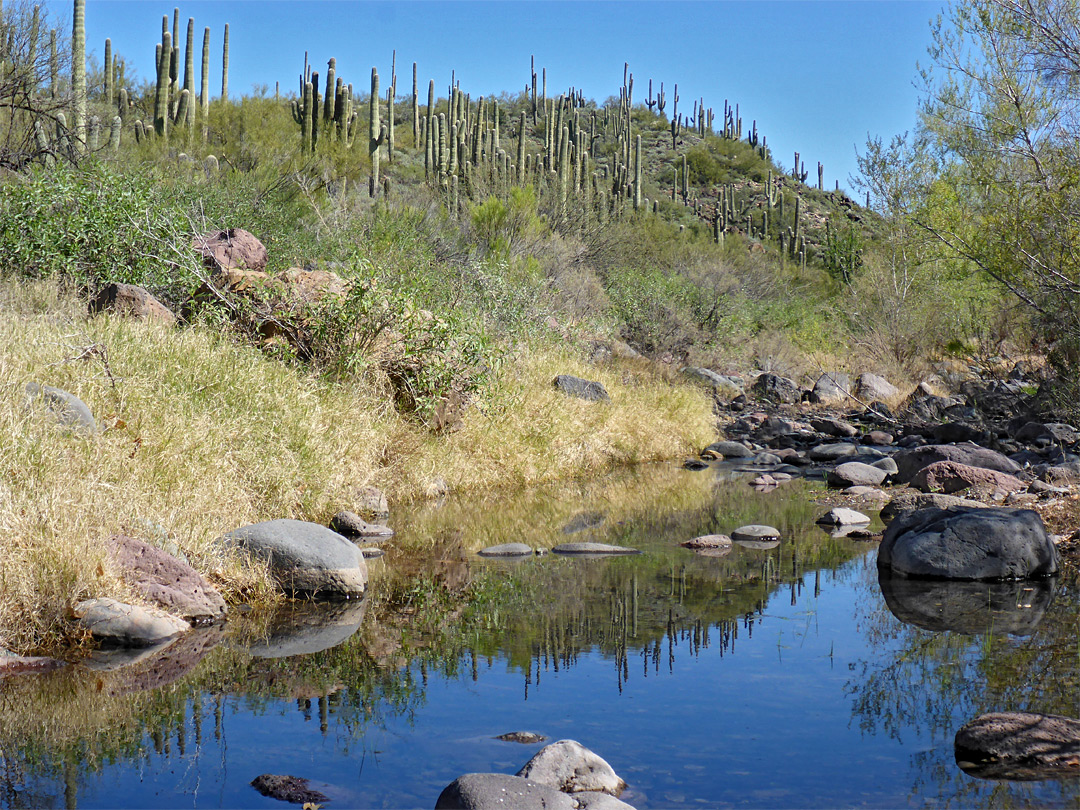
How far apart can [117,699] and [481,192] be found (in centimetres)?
2207

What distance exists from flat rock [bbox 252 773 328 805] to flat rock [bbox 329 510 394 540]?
4806 millimetres

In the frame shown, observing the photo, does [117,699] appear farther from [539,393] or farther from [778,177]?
[778,177]

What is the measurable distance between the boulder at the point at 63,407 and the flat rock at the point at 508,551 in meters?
3.24

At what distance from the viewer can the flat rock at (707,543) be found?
9.09 metres

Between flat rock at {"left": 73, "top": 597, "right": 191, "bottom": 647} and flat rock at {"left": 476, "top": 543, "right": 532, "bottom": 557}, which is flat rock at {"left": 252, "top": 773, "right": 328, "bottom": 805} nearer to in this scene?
flat rock at {"left": 73, "top": 597, "right": 191, "bottom": 647}

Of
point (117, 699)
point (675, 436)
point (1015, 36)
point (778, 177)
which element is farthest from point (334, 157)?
point (778, 177)

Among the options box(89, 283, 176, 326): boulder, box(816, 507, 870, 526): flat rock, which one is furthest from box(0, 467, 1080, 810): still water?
box(89, 283, 176, 326): boulder

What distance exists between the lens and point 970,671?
5641 mm

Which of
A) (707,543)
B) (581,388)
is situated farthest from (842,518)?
(581,388)

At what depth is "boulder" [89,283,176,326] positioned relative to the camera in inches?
416

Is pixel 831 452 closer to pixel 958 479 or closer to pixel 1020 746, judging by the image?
pixel 958 479

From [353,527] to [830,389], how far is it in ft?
48.0

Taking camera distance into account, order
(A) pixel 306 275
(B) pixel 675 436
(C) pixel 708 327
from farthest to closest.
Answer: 1. (C) pixel 708 327
2. (B) pixel 675 436
3. (A) pixel 306 275

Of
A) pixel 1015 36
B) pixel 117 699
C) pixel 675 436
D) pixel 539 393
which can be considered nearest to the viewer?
pixel 117 699
